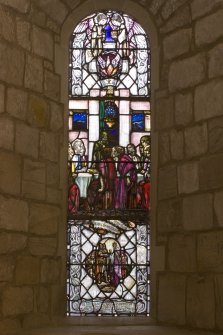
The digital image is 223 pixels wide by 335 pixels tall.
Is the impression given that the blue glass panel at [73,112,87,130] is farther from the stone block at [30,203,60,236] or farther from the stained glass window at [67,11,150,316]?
the stone block at [30,203,60,236]

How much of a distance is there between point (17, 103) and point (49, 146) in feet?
1.28

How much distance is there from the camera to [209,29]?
4.47 metres

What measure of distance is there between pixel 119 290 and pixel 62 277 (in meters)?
0.40

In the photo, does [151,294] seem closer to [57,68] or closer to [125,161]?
[125,161]

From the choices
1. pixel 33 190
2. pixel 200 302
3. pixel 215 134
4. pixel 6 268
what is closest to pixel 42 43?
pixel 33 190

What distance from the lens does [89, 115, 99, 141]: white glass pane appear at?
493 cm

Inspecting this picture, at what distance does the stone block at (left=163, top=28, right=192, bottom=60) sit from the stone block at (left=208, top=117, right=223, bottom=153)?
1.97 feet

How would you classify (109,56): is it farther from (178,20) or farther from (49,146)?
(49,146)

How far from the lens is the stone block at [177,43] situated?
464 cm

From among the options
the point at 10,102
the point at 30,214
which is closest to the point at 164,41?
the point at 10,102

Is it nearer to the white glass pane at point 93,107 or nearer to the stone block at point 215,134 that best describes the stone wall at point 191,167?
the stone block at point 215,134

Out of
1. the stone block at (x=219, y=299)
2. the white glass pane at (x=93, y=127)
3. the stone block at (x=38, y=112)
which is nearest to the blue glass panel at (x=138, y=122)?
the white glass pane at (x=93, y=127)

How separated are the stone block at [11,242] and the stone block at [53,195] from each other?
0.35 metres

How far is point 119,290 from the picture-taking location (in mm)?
4676
